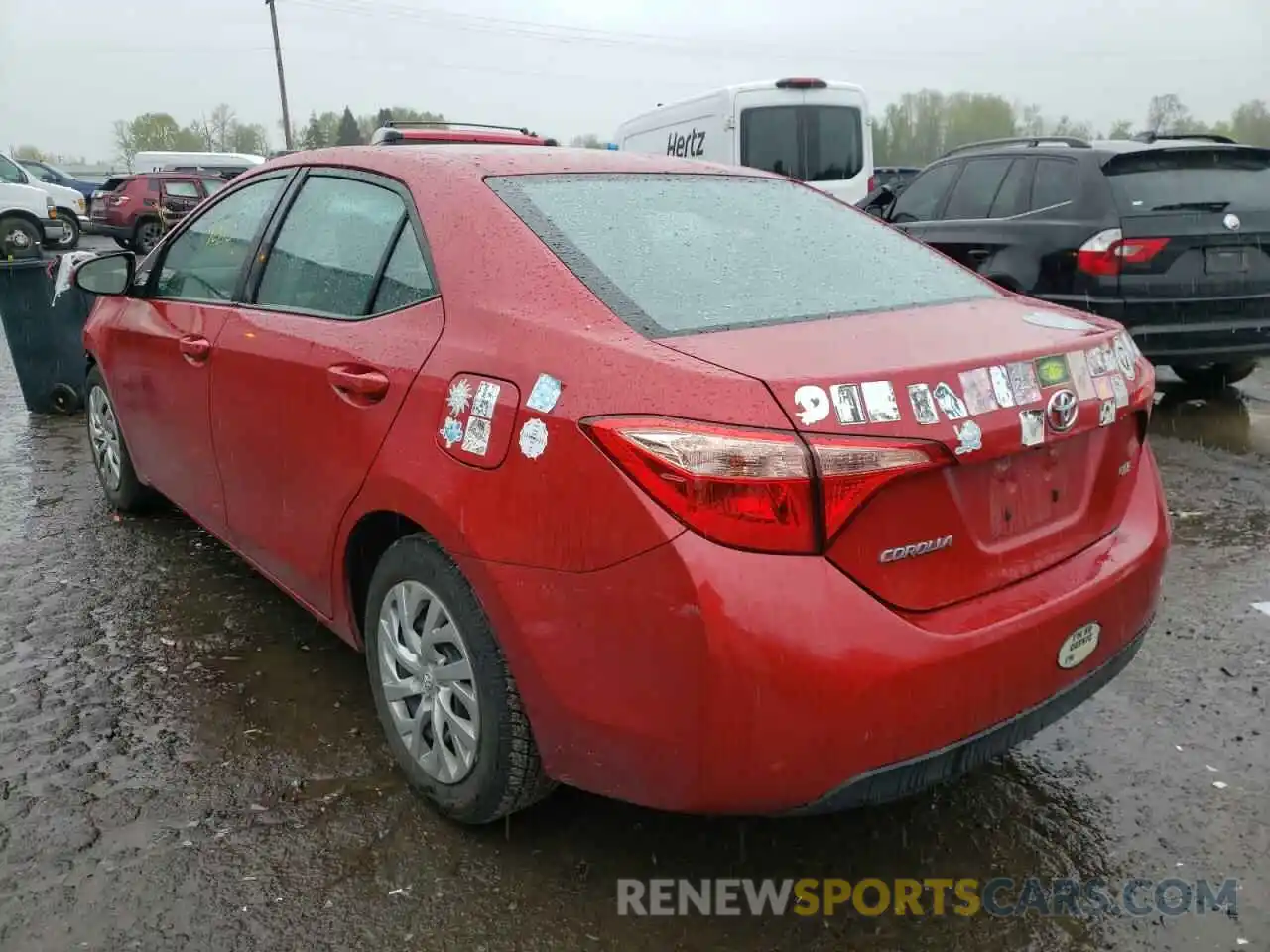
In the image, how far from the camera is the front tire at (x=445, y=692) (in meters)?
2.21

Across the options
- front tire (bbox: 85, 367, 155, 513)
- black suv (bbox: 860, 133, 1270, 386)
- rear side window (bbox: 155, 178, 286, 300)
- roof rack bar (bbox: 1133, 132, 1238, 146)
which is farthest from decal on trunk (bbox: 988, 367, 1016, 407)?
roof rack bar (bbox: 1133, 132, 1238, 146)

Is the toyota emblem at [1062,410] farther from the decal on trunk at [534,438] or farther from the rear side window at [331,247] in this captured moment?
the rear side window at [331,247]

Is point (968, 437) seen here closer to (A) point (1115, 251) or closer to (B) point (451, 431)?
(B) point (451, 431)

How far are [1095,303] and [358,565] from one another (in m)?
4.84

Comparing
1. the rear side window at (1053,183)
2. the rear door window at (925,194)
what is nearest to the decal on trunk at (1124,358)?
the rear side window at (1053,183)

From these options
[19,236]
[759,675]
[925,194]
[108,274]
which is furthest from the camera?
[19,236]

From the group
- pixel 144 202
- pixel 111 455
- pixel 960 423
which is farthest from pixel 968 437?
pixel 144 202

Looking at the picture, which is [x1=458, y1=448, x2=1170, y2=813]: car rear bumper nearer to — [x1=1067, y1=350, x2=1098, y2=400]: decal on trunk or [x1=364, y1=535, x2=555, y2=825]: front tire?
[x1=364, y1=535, x2=555, y2=825]: front tire

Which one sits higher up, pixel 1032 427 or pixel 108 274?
pixel 108 274

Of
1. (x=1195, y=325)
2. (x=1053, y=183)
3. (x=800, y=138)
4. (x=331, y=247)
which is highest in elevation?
(x=800, y=138)

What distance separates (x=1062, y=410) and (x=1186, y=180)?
479 cm

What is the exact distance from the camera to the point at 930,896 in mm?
2285

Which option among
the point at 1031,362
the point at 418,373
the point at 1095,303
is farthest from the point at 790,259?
the point at 1095,303

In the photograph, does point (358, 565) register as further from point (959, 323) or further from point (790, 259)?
point (959, 323)
